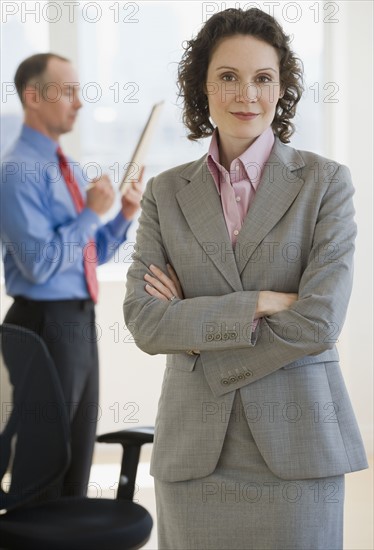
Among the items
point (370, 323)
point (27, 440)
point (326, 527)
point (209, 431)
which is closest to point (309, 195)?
point (209, 431)

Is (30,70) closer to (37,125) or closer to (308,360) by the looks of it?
(37,125)

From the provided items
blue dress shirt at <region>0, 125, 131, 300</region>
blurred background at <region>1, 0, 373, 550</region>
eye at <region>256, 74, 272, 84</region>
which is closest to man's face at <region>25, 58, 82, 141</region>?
blue dress shirt at <region>0, 125, 131, 300</region>

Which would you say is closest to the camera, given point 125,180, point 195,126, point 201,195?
point 201,195

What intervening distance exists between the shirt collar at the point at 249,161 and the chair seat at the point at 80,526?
2.80 feet

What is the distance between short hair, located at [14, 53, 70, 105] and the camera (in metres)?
3.97

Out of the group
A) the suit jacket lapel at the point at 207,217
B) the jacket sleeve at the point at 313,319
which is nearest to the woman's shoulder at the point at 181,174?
the suit jacket lapel at the point at 207,217

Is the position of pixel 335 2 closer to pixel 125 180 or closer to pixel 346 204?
pixel 125 180

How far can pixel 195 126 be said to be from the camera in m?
2.29

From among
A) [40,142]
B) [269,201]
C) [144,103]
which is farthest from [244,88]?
[144,103]

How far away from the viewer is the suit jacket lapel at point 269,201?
6.61 ft

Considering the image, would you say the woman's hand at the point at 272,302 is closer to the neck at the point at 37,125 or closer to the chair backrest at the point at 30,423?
the chair backrest at the point at 30,423

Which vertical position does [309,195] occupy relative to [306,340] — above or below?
above

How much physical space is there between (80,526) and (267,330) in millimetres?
696

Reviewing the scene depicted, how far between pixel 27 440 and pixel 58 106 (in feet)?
6.81
